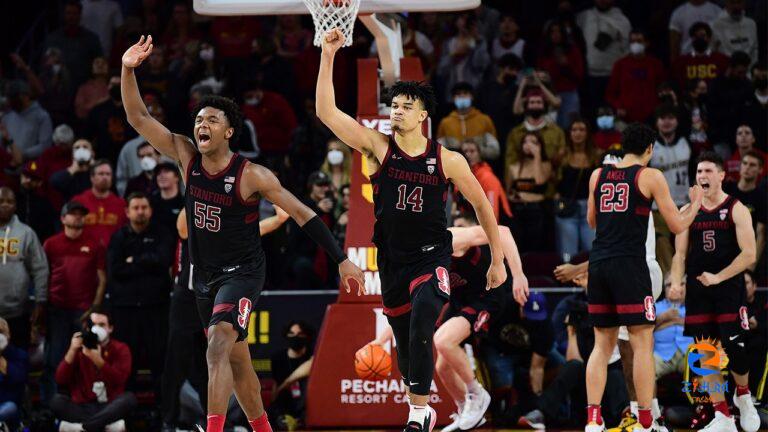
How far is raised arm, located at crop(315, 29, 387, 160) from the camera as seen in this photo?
7.57m

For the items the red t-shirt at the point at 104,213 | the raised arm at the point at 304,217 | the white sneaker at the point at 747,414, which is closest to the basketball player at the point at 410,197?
the raised arm at the point at 304,217

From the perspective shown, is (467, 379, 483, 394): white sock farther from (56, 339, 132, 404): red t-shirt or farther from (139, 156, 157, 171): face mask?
(139, 156, 157, 171): face mask

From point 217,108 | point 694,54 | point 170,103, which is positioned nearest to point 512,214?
point 694,54

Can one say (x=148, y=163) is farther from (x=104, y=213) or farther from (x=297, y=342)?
(x=297, y=342)

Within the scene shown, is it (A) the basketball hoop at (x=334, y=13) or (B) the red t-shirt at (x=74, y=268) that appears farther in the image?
(B) the red t-shirt at (x=74, y=268)

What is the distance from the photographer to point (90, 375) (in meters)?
10.8

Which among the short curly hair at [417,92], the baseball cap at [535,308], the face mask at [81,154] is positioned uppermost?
the face mask at [81,154]

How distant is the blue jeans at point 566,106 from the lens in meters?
14.5

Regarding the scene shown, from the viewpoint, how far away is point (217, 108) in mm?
7898

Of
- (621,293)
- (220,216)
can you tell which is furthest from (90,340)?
(621,293)

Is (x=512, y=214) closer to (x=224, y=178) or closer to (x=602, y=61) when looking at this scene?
(x=602, y=61)

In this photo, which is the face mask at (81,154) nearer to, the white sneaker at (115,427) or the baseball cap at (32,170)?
the baseball cap at (32,170)

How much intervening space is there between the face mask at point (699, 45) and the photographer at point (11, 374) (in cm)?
885

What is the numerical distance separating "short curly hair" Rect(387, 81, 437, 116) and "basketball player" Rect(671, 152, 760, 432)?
3.10m
